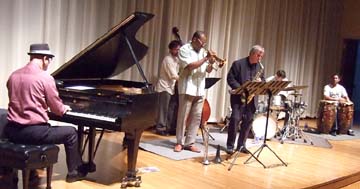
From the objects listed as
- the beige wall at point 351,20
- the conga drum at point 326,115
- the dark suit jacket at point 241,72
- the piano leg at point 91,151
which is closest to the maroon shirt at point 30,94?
the piano leg at point 91,151

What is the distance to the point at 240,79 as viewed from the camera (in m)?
5.95

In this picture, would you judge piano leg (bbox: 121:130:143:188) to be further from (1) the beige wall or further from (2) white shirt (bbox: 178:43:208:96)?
(1) the beige wall

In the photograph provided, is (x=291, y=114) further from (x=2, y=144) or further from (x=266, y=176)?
(x=2, y=144)

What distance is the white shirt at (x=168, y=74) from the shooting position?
285 inches

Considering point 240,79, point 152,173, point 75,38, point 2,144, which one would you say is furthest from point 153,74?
point 2,144

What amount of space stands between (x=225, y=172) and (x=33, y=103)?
2361mm

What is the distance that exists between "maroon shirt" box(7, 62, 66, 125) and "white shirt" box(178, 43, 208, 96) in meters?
2.07

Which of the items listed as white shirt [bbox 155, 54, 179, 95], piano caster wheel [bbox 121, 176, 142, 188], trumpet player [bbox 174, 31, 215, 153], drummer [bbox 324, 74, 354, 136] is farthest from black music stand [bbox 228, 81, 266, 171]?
drummer [bbox 324, 74, 354, 136]

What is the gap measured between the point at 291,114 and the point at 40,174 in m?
4.54

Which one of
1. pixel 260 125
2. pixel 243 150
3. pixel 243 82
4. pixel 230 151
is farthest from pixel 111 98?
pixel 260 125

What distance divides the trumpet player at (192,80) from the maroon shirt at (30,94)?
81.4 inches

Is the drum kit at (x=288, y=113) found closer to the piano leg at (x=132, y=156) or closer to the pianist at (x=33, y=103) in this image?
the piano leg at (x=132, y=156)

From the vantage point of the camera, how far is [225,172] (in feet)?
17.6

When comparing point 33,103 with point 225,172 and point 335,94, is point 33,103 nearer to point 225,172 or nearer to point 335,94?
point 225,172
